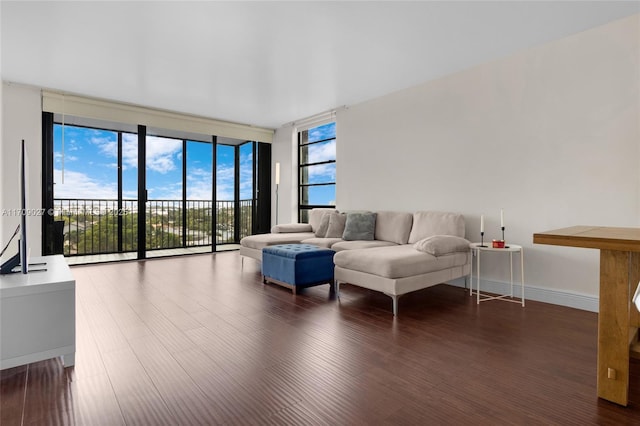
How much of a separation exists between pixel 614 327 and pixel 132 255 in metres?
6.63

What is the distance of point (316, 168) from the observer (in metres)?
6.22

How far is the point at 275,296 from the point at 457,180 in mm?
2445

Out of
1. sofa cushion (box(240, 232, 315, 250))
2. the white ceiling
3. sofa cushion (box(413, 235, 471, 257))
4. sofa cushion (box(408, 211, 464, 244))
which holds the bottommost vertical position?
sofa cushion (box(240, 232, 315, 250))

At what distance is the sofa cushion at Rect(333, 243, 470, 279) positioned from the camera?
9.36ft

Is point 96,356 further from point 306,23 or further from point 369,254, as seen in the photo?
point 306,23

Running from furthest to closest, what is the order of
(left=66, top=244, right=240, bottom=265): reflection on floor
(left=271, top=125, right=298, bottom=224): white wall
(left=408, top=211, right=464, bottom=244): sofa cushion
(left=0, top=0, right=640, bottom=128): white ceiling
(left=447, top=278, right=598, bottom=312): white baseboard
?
(left=271, top=125, right=298, bottom=224): white wall < (left=66, top=244, right=240, bottom=265): reflection on floor < (left=408, top=211, right=464, bottom=244): sofa cushion < (left=447, top=278, right=598, bottom=312): white baseboard < (left=0, top=0, right=640, bottom=128): white ceiling

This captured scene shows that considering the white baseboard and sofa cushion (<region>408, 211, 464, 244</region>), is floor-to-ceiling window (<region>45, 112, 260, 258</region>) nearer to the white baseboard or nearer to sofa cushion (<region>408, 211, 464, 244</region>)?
sofa cushion (<region>408, 211, 464, 244</region>)

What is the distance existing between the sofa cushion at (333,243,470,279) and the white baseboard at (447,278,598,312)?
532 millimetres

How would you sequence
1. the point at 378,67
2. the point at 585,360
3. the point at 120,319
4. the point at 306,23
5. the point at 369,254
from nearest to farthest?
the point at 585,360 → the point at 120,319 → the point at 306,23 → the point at 369,254 → the point at 378,67

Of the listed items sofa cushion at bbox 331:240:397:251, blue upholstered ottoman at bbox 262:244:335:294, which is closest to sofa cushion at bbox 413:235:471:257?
sofa cushion at bbox 331:240:397:251

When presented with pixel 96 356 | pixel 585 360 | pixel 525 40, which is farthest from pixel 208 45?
pixel 585 360

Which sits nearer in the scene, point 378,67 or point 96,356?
point 96,356

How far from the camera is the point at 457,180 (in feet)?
12.8

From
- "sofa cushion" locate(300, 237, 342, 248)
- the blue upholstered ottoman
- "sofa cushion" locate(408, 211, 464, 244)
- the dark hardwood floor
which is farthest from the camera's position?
"sofa cushion" locate(300, 237, 342, 248)
